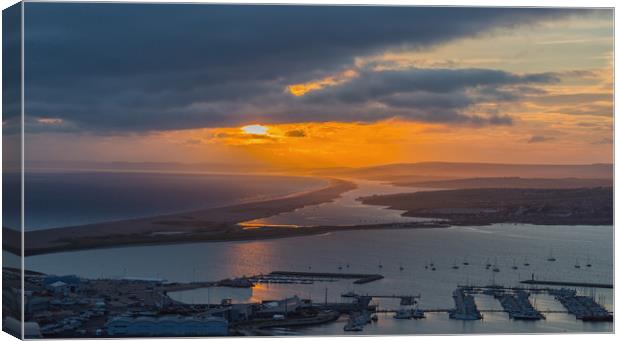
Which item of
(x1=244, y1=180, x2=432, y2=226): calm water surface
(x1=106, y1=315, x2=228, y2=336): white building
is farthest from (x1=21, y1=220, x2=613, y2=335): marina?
(x1=106, y1=315, x2=228, y2=336): white building

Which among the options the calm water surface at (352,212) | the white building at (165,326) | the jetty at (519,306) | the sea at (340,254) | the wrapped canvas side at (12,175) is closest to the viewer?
the wrapped canvas side at (12,175)

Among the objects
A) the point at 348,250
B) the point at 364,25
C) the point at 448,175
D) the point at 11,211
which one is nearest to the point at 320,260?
the point at 348,250

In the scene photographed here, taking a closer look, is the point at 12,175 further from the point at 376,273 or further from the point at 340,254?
the point at 376,273

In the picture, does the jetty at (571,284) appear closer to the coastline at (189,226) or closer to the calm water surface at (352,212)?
the calm water surface at (352,212)

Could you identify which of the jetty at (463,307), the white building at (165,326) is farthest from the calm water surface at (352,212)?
the white building at (165,326)

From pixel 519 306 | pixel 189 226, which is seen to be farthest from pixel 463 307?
pixel 189 226

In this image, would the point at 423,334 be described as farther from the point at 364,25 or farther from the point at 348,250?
the point at 364,25
